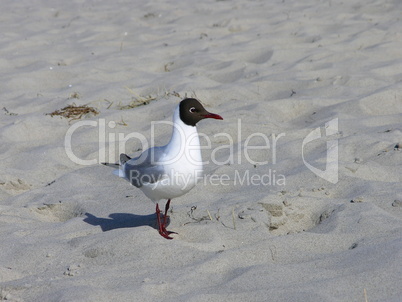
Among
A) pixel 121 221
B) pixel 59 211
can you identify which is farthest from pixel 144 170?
pixel 59 211

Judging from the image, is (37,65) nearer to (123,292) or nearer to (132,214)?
(132,214)

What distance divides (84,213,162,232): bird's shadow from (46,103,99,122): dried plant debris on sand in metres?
1.79

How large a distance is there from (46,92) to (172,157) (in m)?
3.08

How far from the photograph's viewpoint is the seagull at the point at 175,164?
3.17 meters

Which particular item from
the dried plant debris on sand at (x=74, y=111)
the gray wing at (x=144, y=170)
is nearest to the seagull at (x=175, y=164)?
the gray wing at (x=144, y=170)

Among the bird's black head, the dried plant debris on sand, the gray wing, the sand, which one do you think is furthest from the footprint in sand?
the dried plant debris on sand

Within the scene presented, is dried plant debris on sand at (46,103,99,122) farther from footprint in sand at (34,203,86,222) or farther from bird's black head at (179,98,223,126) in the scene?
bird's black head at (179,98,223,126)

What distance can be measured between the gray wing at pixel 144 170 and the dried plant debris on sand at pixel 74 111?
1750mm

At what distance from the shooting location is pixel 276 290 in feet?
7.69

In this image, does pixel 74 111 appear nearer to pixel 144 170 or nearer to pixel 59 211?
pixel 59 211

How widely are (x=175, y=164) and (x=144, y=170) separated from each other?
277mm

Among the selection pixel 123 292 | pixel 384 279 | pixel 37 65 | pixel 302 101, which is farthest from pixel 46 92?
pixel 384 279

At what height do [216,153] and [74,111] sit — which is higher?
[74,111]

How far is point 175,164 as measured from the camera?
3.16 meters
